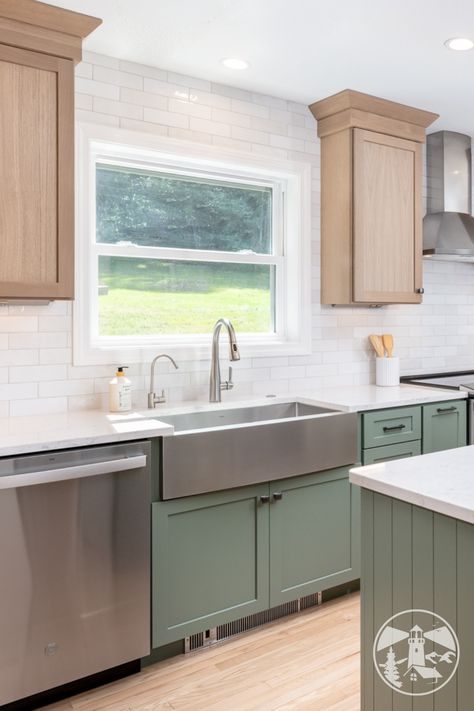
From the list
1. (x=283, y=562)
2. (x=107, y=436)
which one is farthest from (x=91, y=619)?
(x=283, y=562)

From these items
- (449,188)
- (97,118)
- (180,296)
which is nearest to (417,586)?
(180,296)

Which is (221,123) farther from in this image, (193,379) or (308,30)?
(193,379)

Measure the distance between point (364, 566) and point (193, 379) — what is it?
1635 millimetres

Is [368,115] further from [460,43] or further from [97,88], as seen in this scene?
[97,88]

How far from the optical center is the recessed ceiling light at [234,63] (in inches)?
112

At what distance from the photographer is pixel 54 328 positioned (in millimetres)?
2688

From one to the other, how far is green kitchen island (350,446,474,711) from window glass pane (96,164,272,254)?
1890 mm

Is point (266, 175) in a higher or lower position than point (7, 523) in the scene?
higher

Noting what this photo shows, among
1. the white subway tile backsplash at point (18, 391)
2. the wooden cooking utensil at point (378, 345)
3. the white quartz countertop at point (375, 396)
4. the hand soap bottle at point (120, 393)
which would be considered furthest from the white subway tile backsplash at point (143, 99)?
the wooden cooking utensil at point (378, 345)

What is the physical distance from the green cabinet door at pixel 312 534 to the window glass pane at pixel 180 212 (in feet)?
4.63

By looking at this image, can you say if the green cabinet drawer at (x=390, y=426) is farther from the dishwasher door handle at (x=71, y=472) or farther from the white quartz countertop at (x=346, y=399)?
the dishwasher door handle at (x=71, y=472)

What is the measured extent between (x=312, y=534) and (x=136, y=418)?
993 mm

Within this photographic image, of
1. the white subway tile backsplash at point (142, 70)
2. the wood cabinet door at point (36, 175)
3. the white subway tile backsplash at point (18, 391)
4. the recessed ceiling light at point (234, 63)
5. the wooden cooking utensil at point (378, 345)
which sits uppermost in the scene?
the recessed ceiling light at point (234, 63)

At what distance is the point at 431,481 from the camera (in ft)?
5.08
